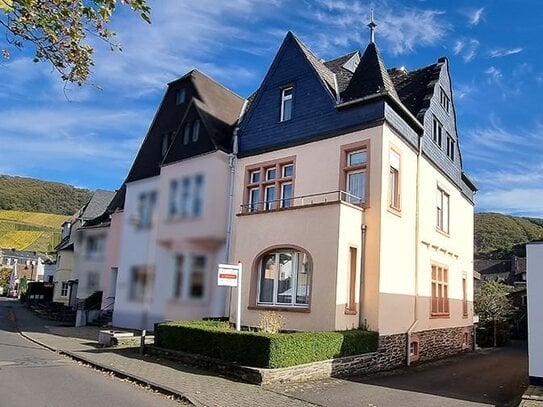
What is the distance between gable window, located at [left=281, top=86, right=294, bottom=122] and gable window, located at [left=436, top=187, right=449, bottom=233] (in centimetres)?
771

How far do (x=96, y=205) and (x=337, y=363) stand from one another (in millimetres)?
35959

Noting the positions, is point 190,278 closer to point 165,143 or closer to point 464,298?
point 165,143

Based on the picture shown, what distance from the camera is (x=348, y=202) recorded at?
16.4m

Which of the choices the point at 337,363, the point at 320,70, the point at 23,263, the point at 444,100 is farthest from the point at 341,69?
the point at 23,263

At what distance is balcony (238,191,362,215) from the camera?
16311 millimetres

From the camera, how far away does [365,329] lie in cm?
1537

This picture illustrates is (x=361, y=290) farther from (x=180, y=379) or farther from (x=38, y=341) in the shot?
(x=38, y=341)

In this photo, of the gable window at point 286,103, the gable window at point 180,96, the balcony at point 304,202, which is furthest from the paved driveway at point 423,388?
the gable window at point 180,96

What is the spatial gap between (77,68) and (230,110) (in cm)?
1913

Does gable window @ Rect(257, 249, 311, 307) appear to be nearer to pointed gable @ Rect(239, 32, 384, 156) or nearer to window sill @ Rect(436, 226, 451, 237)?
pointed gable @ Rect(239, 32, 384, 156)

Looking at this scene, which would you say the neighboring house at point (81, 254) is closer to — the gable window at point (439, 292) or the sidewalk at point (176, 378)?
the sidewalk at point (176, 378)

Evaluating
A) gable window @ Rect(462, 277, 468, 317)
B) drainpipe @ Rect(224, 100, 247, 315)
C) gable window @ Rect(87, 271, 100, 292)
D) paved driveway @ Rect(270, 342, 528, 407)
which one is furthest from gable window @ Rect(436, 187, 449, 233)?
gable window @ Rect(87, 271, 100, 292)

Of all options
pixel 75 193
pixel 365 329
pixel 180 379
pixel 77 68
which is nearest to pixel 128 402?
pixel 180 379

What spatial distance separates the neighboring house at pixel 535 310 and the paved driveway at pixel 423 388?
2.67 ft
